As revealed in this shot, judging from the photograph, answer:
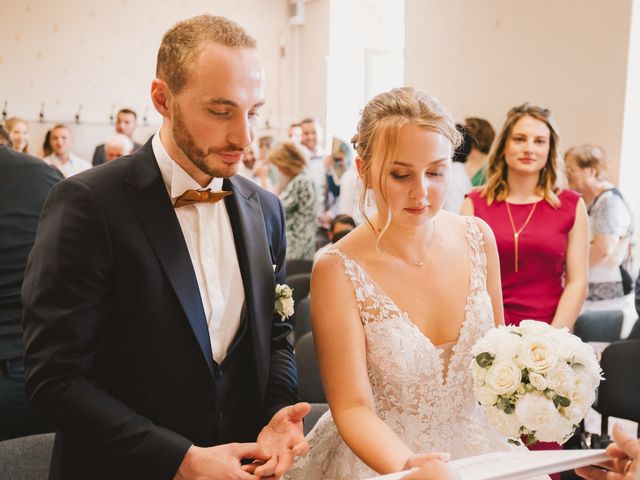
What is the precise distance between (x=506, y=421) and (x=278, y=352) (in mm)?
640

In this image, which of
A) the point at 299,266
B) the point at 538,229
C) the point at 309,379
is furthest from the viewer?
the point at 299,266

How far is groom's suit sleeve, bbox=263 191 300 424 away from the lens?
1922mm

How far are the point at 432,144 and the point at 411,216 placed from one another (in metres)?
0.21

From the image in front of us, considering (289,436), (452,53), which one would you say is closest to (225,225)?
(289,436)

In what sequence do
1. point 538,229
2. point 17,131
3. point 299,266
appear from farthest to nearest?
1. point 17,131
2. point 299,266
3. point 538,229

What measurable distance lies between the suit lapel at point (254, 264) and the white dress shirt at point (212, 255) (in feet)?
0.09

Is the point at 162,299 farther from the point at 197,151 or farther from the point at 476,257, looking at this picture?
the point at 476,257

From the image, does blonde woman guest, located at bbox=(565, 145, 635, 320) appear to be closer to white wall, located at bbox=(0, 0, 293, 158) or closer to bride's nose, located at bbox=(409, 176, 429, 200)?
bride's nose, located at bbox=(409, 176, 429, 200)

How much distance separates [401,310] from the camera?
214cm

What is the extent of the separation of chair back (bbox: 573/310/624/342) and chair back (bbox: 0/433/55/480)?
3.06m

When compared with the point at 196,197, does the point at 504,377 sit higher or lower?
lower

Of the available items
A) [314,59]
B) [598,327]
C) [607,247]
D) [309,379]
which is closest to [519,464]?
[309,379]

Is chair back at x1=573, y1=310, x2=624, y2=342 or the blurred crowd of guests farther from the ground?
the blurred crowd of guests

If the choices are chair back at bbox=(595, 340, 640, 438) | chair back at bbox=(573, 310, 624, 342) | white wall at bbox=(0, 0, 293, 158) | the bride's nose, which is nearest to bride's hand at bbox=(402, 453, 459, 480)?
the bride's nose
